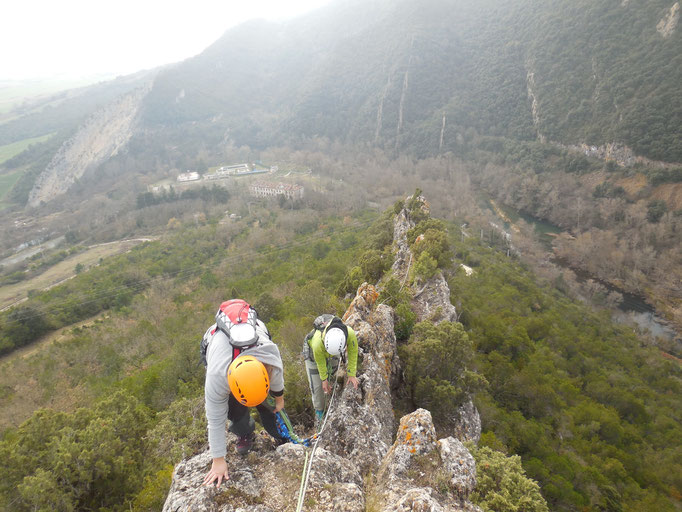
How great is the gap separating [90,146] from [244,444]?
6836 inches

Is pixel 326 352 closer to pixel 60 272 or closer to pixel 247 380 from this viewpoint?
pixel 247 380

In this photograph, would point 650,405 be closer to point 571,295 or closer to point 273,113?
point 571,295

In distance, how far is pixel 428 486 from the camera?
5.15 metres

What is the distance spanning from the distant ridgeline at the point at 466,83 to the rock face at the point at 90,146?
9756mm

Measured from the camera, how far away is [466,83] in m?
143

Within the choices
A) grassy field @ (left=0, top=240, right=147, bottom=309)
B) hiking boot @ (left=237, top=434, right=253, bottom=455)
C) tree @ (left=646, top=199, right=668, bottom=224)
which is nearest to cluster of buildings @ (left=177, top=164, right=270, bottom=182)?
grassy field @ (left=0, top=240, right=147, bottom=309)

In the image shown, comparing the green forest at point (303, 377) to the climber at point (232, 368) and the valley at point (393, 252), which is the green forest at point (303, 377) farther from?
the climber at point (232, 368)

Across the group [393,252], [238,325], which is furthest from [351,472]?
[393,252]

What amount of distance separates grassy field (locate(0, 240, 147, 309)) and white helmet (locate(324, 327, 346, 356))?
64.7m

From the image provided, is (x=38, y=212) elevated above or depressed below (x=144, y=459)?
below

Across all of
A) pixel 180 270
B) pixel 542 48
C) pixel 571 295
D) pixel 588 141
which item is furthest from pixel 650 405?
pixel 542 48

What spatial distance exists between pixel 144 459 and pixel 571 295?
61150 millimetres

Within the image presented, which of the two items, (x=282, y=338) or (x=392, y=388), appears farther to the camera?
(x=282, y=338)

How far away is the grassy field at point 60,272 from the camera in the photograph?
52531 millimetres
